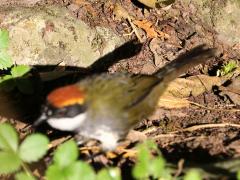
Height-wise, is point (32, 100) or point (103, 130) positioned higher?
point (32, 100)

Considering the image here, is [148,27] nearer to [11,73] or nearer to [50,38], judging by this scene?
[50,38]

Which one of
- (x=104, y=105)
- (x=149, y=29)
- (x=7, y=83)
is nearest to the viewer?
(x=104, y=105)

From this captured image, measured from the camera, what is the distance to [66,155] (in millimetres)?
2723

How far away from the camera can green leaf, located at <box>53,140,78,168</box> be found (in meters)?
2.70

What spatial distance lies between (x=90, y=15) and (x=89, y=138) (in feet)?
6.59

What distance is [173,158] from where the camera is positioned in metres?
3.78

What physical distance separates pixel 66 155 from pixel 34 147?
241mm

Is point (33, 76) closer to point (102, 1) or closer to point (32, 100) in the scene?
point (32, 100)

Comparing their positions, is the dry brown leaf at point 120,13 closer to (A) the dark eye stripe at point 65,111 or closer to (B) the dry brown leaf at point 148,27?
(B) the dry brown leaf at point 148,27

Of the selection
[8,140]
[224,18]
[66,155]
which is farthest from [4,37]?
[224,18]

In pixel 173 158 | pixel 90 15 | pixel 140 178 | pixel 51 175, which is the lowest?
pixel 173 158

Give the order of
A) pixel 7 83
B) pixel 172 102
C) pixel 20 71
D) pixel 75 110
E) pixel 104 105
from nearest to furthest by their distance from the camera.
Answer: pixel 75 110, pixel 104 105, pixel 20 71, pixel 7 83, pixel 172 102

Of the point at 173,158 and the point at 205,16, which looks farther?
the point at 205,16

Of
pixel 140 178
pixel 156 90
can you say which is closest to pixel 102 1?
pixel 156 90
